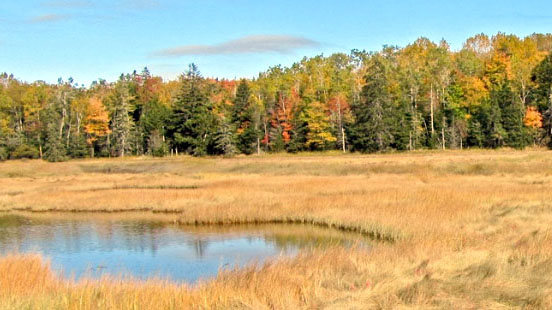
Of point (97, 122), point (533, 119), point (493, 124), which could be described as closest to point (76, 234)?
point (493, 124)

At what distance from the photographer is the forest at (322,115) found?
7300 cm

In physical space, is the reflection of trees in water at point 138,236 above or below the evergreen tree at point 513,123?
below

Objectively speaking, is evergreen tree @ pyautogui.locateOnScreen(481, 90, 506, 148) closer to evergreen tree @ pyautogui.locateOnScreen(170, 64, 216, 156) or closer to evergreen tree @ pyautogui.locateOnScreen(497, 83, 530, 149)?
evergreen tree @ pyautogui.locateOnScreen(497, 83, 530, 149)

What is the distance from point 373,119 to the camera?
7275 cm

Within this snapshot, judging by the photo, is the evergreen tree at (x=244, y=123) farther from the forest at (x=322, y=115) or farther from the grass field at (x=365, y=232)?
the grass field at (x=365, y=232)

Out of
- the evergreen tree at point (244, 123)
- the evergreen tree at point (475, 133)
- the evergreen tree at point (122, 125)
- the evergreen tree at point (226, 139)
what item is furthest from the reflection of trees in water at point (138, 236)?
the evergreen tree at point (122, 125)

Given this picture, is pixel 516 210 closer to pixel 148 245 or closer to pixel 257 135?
pixel 148 245

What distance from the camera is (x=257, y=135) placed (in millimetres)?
78250

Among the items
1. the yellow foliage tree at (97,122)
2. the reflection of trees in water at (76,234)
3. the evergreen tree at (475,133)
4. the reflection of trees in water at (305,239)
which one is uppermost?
the yellow foliage tree at (97,122)

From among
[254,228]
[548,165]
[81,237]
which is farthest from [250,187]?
[548,165]

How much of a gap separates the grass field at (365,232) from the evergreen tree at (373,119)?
31.9 m

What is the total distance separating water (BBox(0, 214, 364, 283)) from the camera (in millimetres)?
16422

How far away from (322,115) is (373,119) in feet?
24.7

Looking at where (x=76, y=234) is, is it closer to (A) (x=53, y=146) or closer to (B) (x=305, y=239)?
(B) (x=305, y=239)
